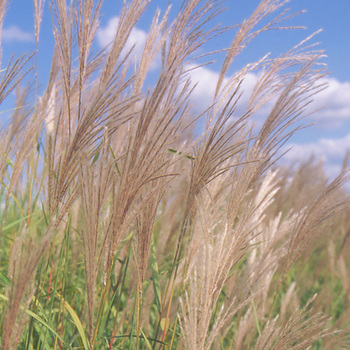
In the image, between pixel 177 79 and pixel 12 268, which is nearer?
pixel 12 268

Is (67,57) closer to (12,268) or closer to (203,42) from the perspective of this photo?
(203,42)

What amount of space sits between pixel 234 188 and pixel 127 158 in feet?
1.56

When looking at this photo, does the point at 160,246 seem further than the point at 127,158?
Yes

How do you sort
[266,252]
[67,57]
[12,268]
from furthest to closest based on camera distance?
[266,252]
[67,57]
[12,268]

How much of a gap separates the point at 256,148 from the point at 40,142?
135 centimetres

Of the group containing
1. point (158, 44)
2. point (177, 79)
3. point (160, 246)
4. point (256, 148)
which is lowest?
point (160, 246)

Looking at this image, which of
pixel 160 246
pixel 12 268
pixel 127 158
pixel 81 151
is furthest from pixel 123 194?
pixel 160 246

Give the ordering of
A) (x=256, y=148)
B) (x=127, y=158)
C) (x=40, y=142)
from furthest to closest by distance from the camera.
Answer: (x=40, y=142), (x=256, y=148), (x=127, y=158)

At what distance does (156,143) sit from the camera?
1.32 m

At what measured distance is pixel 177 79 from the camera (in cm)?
142

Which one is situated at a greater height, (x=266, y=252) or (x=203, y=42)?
(x=203, y=42)

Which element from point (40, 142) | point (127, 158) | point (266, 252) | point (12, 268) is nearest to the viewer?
point (12, 268)

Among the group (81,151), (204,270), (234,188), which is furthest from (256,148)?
(81,151)

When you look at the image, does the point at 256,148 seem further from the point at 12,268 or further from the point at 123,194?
the point at 12,268
